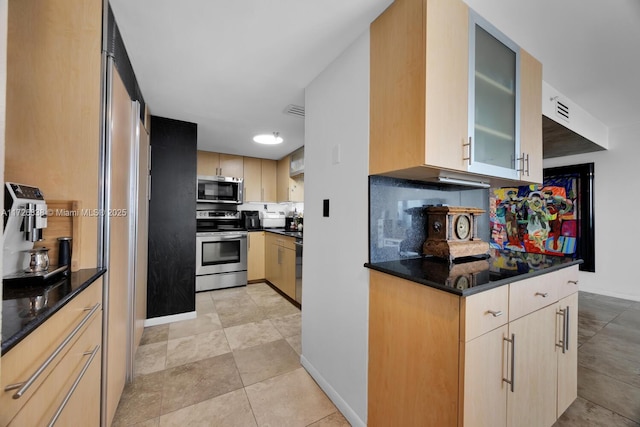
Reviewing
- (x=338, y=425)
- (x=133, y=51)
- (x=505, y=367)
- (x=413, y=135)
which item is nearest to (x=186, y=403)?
(x=338, y=425)

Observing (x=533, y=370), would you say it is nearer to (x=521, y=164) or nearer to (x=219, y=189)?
(x=521, y=164)

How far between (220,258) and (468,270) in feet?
11.4

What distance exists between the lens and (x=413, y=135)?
1203 mm

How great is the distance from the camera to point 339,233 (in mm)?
1675

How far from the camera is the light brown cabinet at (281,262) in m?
3.45

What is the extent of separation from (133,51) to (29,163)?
968 millimetres

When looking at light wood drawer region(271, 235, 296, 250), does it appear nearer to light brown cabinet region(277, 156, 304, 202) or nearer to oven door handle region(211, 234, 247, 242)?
oven door handle region(211, 234, 247, 242)

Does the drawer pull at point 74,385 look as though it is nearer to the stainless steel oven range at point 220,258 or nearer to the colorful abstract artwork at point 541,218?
the stainless steel oven range at point 220,258

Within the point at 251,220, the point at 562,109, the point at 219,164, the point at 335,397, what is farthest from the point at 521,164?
the point at 219,164

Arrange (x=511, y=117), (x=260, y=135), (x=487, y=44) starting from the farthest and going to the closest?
1. (x=260, y=135)
2. (x=511, y=117)
3. (x=487, y=44)

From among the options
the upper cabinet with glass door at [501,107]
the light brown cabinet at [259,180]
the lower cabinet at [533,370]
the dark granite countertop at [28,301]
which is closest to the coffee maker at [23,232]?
the dark granite countertop at [28,301]

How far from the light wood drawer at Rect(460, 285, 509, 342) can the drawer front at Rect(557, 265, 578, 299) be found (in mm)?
634

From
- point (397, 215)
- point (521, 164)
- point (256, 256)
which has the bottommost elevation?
point (256, 256)

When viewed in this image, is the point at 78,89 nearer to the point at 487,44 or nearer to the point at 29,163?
the point at 29,163
